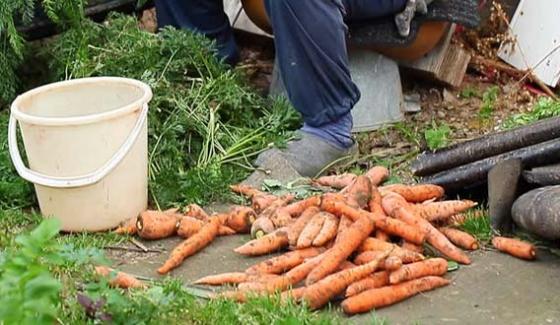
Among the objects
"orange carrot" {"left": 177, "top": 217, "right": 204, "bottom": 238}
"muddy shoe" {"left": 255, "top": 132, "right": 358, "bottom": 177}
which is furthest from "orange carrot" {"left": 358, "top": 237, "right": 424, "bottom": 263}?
"muddy shoe" {"left": 255, "top": 132, "right": 358, "bottom": 177}

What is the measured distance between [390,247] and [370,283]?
0.59 feet

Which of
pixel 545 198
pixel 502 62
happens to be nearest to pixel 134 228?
pixel 545 198

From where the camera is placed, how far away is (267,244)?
284 centimetres

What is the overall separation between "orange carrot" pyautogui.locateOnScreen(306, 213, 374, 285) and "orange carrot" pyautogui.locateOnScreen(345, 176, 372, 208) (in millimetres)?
129

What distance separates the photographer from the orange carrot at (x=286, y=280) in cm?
258

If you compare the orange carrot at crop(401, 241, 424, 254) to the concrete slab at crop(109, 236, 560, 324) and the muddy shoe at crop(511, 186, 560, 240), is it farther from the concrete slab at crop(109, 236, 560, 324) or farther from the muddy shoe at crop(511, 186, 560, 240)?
the muddy shoe at crop(511, 186, 560, 240)

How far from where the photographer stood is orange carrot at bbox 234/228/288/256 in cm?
284

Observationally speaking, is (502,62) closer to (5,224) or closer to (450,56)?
(450,56)

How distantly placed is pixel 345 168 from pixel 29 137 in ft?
3.77

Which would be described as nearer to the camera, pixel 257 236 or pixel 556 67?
pixel 257 236

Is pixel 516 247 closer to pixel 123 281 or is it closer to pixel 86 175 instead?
pixel 123 281

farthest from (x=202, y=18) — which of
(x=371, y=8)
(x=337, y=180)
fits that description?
(x=337, y=180)

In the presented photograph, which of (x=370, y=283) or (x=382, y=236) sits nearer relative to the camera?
(x=370, y=283)

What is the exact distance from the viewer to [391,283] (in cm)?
257
